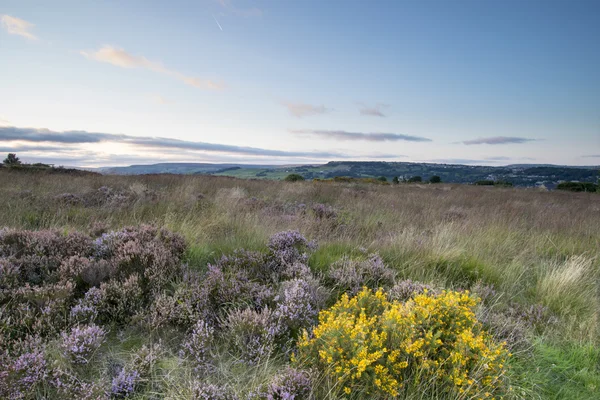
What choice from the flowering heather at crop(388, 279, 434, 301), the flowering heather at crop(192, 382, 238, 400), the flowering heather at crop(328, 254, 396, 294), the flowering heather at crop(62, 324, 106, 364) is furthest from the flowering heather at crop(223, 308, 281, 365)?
the flowering heather at crop(388, 279, 434, 301)

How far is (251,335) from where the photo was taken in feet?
10.2

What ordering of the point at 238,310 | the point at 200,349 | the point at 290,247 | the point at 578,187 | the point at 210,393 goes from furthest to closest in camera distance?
the point at 578,187
the point at 290,247
the point at 238,310
the point at 200,349
the point at 210,393

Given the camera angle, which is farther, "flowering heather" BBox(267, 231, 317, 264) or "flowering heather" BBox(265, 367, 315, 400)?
"flowering heather" BBox(267, 231, 317, 264)

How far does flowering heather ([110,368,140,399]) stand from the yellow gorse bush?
1.36 m

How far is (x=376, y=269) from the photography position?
185 inches

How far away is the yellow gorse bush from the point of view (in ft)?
8.29

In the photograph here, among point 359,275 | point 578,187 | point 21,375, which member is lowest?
point 21,375

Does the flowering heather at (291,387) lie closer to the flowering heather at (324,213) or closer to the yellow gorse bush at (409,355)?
the yellow gorse bush at (409,355)

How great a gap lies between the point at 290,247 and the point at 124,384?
298cm

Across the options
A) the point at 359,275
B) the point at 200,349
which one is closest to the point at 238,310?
the point at 200,349

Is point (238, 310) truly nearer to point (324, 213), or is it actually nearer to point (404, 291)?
Result: point (404, 291)

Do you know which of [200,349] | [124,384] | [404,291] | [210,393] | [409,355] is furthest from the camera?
[404,291]

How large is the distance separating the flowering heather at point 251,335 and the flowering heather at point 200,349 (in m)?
0.21

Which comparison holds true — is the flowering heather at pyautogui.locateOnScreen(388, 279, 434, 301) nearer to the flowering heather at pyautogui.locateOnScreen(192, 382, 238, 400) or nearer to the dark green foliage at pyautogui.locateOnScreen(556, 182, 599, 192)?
the flowering heather at pyautogui.locateOnScreen(192, 382, 238, 400)
